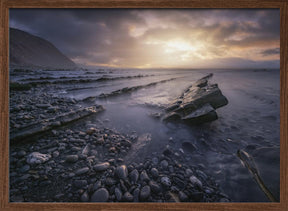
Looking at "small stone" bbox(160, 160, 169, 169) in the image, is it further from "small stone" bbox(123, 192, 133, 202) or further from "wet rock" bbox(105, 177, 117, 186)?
"wet rock" bbox(105, 177, 117, 186)

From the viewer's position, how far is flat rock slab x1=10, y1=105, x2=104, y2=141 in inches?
71.8

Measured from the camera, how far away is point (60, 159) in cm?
172

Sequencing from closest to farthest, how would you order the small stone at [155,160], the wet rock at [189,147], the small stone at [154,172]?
the small stone at [154,172] → the small stone at [155,160] → the wet rock at [189,147]

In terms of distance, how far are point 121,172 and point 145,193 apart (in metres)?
0.39

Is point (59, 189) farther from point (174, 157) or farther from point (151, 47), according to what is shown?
point (151, 47)

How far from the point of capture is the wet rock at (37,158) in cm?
158

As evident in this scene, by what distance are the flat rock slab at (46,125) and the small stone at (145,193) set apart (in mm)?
1955

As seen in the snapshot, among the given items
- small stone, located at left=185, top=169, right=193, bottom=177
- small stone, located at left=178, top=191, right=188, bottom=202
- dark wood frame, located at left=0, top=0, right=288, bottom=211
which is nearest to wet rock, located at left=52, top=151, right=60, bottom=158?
dark wood frame, located at left=0, top=0, right=288, bottom=211

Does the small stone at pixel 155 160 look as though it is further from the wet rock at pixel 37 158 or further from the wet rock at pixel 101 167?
the wet rock at pixel 37 158

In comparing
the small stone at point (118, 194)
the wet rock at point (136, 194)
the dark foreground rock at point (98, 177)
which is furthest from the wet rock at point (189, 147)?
the small stone at point (118, 194)

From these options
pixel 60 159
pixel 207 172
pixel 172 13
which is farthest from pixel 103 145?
pixel 172 13

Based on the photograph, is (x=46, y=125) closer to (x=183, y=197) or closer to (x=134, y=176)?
(x=134, y=176)

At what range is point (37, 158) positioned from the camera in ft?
5.32

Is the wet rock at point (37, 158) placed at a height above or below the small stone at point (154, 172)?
above
